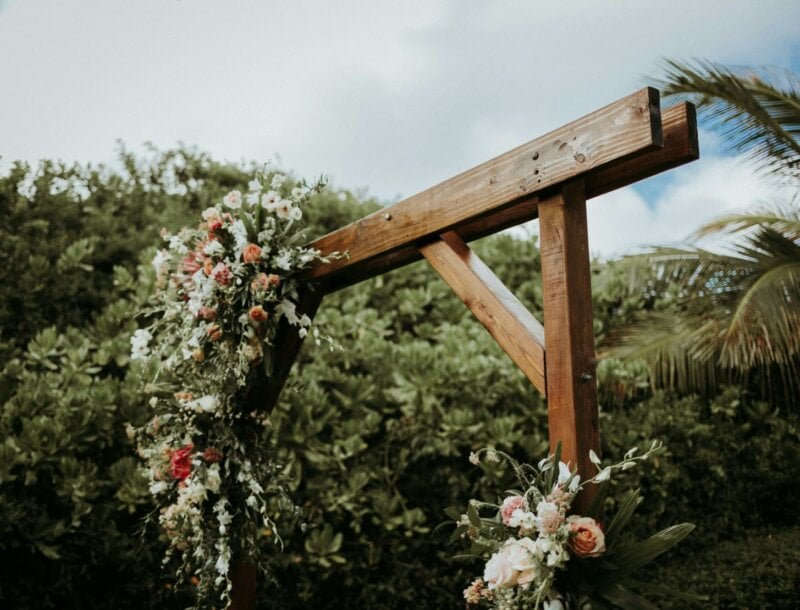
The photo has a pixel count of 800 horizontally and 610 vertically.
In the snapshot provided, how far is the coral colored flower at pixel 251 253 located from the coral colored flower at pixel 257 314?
0.77 ft

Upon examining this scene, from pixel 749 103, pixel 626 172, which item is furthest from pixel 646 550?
pixel 749 103

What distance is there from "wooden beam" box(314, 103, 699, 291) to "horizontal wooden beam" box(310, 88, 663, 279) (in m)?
0.04

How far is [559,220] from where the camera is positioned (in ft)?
7.27

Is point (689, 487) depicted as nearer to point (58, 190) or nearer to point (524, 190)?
point (524, 190)

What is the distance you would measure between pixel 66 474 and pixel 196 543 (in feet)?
3.41

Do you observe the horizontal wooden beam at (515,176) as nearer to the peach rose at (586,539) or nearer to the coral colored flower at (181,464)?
the peach rose at (586,539)

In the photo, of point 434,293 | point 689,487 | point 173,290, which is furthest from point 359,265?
point 689,487

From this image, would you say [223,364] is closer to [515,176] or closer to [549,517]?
[515,176]

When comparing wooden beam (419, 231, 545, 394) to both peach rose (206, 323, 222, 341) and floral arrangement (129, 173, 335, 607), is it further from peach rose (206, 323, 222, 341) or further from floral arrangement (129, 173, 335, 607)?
peach rose (206, 323, 222, 341)

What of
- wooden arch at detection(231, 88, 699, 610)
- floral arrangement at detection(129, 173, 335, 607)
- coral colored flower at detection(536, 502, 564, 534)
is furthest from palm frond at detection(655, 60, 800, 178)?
coral colored flower at detection(536, 502, 564, 534)

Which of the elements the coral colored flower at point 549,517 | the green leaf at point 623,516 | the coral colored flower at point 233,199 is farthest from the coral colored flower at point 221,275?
the green leaf at point 623,516

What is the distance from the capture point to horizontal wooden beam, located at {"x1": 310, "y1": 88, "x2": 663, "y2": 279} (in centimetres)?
200

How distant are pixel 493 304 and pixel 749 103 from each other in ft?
15.6

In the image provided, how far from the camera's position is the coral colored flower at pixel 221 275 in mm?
3383
